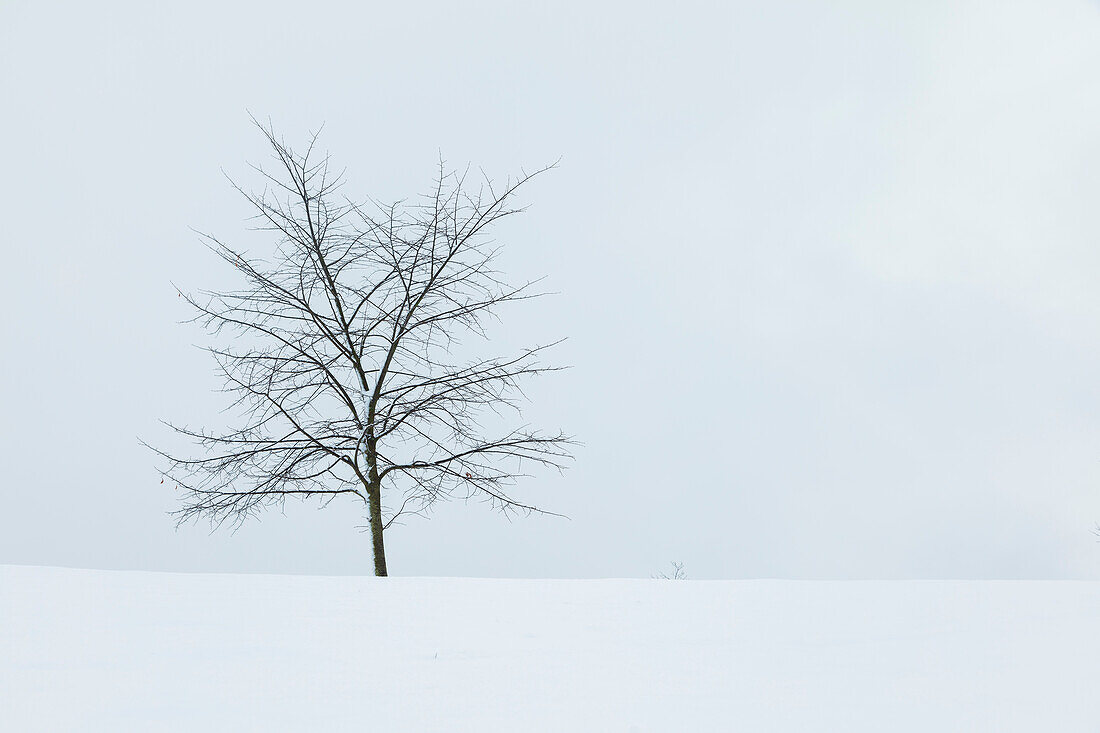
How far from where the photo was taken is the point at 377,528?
8.05 m

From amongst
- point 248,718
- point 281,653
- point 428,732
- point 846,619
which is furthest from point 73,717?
point 846,619

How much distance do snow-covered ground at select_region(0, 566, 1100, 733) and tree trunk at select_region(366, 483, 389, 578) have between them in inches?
120

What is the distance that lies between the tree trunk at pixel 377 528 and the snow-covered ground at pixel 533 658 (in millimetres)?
3036

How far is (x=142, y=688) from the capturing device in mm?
2865

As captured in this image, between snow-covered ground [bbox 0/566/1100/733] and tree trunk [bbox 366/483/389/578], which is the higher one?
tree trunk [bbox 366/483/389/578]

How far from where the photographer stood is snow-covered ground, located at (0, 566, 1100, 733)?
2.73 m

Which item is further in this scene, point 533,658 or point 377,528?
point 377,528

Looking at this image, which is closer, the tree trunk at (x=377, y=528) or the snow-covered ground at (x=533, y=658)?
the snow-covered ground at (x=533, y=658)

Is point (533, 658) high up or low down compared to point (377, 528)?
down

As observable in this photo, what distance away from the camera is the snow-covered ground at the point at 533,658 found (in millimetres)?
2727

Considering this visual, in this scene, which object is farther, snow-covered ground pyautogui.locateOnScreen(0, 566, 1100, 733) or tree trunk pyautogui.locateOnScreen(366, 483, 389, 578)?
tree trunk pyautogui.locateOnScreen(366, 483, 389, 578)

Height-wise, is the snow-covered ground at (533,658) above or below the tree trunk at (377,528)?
below

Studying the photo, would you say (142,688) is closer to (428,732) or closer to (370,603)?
(428,732)

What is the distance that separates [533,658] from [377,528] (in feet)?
16.3
